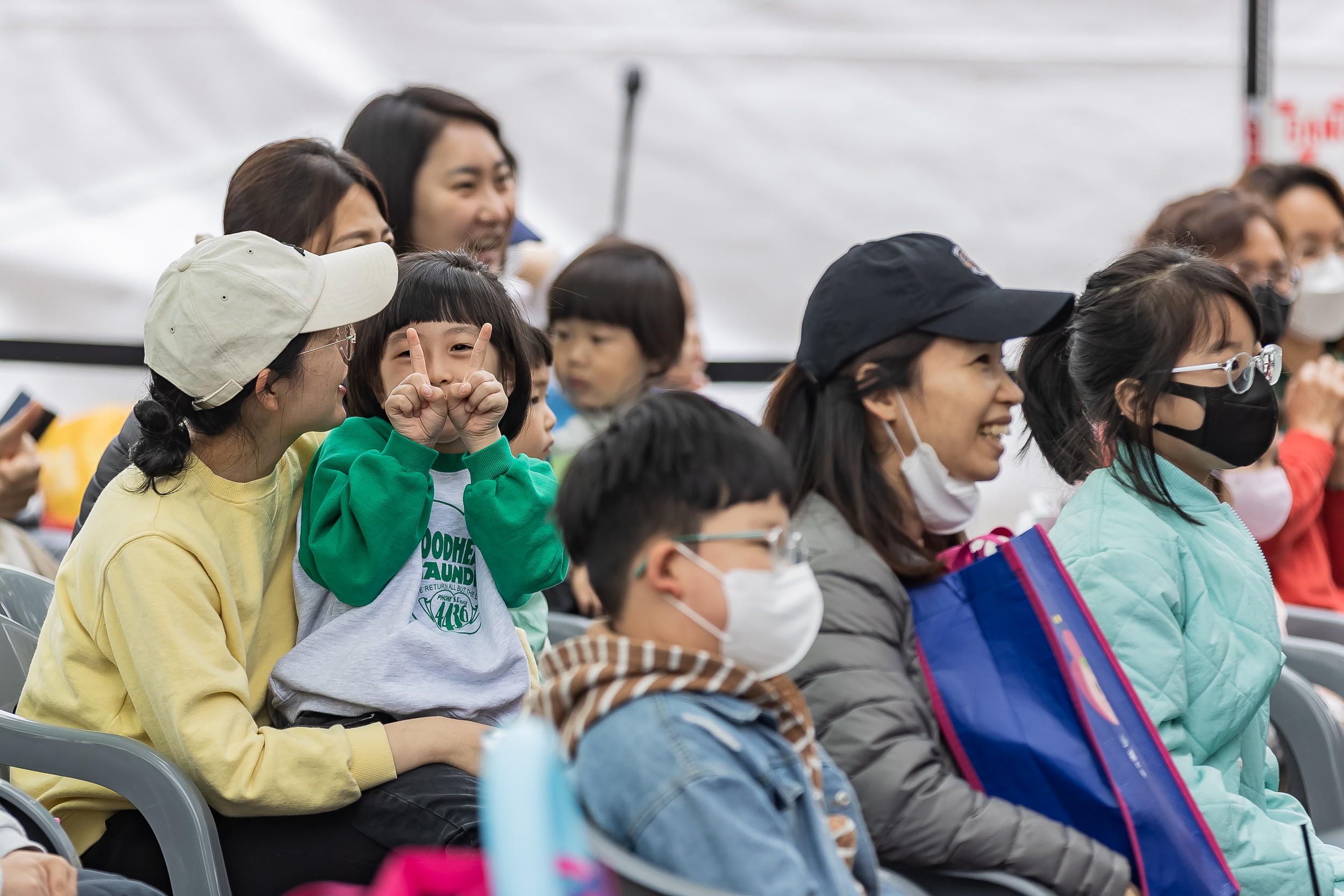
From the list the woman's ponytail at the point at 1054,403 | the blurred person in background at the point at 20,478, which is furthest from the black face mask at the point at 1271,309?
the blurred person in background at the point at 20,478

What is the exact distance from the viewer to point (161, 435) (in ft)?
6.09

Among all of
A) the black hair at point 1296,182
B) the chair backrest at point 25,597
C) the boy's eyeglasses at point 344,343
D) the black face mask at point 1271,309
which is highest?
the black hair at point 1296,182

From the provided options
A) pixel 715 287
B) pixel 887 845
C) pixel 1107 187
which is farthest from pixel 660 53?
pixel 887 845

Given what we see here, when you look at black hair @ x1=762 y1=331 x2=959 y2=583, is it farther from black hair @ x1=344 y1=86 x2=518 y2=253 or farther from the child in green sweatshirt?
black hair @ x1=344 y1=86 x2=518 y2=253

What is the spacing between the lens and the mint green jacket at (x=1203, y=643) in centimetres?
185

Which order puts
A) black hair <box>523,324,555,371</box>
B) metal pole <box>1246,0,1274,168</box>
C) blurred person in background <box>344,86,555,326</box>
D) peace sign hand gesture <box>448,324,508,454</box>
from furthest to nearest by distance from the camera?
metal pole <box>1246,0,1274,168</box>, blurred person in background <box>344,86,555,326</box>, black hair <box>523,324,555,371</box>, peace sign hand gesture <box>448,324,508,454</box>

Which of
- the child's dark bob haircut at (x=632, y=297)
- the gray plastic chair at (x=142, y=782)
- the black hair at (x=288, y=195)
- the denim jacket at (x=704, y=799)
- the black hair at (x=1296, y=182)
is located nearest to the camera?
the denim jacket at (x=704, y=799)

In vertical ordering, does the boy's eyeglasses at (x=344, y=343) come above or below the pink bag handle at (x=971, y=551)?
above

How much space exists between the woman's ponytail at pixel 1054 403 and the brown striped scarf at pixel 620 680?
0.98 metres

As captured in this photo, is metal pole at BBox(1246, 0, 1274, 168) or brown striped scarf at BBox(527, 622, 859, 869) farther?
metal pole at BBox(1246, 0, 1274, 168)

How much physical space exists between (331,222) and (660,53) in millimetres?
3141

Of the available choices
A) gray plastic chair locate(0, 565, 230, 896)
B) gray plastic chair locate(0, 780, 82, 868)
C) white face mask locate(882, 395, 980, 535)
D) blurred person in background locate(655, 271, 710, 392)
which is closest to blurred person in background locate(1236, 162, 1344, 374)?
blurred person in background locate(655, 271, 710, 392)

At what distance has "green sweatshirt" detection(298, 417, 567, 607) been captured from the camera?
73.7 inches

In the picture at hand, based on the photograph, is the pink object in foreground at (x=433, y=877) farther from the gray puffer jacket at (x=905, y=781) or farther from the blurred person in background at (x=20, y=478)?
the blurred person in background at (x=20, y=478)
